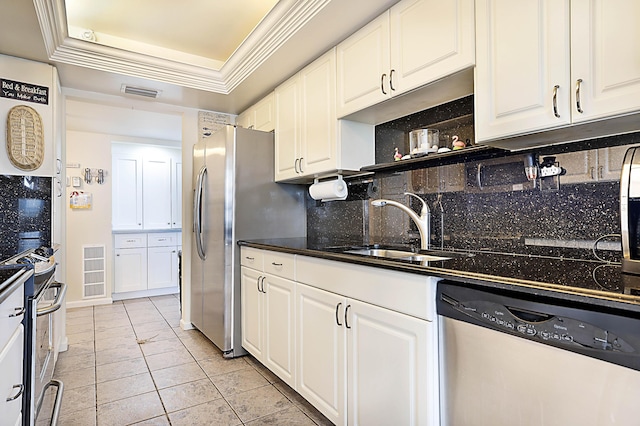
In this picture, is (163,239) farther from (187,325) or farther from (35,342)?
(35,342)

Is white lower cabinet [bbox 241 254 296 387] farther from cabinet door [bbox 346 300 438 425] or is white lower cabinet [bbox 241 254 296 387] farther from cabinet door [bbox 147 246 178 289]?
cabinet door [bbox 147 246 178 289]

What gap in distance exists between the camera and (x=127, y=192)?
5.16 metres

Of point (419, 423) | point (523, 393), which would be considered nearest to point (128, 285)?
point (419, 423)

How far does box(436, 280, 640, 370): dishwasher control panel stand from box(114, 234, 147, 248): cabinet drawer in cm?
472

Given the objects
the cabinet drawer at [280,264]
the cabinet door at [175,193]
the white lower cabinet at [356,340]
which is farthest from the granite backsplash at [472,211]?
the cabinet door at [175,193]

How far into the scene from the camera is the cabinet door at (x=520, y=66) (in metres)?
1.24

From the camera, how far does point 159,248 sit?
513 cm

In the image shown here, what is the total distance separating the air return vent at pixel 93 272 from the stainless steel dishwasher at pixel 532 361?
4699mm

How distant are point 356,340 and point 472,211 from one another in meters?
0.86

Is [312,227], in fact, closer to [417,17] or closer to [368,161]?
[368,161]

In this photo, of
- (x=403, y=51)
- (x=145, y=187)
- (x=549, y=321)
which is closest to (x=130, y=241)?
(x=145, y=187)

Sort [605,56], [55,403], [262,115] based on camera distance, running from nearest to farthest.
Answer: [605,56]
[55,403]
[262,115]

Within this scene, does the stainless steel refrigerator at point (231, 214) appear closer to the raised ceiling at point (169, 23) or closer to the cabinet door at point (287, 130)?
the cabinet door at point (287, 130)

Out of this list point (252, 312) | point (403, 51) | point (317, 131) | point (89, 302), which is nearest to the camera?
point (403, 51)
